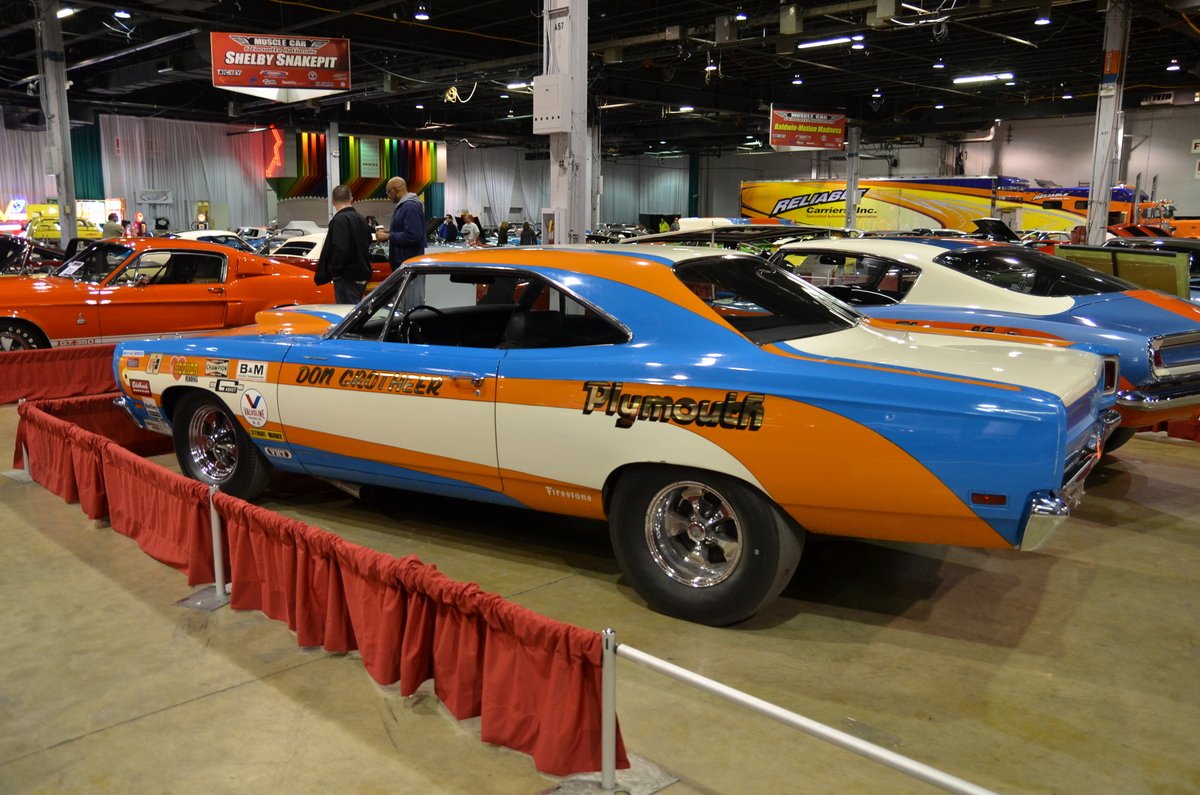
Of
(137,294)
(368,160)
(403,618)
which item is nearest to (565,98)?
(137,294)

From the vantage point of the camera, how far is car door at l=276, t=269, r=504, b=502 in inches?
174

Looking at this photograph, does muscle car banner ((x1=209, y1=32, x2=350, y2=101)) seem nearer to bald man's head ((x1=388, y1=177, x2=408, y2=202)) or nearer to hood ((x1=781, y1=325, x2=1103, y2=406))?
bald man's head ((x1=388, y1=177, x2=408, y2=202))

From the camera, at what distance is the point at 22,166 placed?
110 feet

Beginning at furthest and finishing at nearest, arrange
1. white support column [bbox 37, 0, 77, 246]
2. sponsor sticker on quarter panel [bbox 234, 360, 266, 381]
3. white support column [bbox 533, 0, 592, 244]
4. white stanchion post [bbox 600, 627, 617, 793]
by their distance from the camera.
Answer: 1. white support column [bbox 37, 0, 77, 246]
2. white support column [bbox 533, 0, 592, 244]
3. sponsor sticker on quarter panel [bbox 234, 360, 266, 381]
4. white stanchion post [bbox 600, 627, 617, 793]

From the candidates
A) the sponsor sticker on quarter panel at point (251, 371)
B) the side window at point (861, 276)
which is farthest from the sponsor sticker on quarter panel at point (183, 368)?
the side window at point (861, 276)

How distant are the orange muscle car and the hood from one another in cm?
790

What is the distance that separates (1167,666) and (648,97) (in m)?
23.4

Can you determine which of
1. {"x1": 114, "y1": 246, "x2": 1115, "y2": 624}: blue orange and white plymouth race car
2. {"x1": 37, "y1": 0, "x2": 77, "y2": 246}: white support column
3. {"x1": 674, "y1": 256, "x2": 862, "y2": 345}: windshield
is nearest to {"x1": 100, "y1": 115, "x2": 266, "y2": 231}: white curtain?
{"x1": 37, "y1": 0, "x2": 77, "y2": 246}: white support column

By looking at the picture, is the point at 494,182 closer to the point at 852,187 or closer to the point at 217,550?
the point at 852,187

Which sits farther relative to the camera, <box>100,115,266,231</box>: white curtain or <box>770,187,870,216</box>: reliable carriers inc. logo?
<box>100,115,266,231</box>: white curtain

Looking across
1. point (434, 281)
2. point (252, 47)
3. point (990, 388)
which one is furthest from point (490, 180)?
point (990, 388)

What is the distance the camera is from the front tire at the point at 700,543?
3.71 m

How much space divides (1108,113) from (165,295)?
13.8m

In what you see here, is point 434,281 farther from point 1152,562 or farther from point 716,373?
point 1152,562
